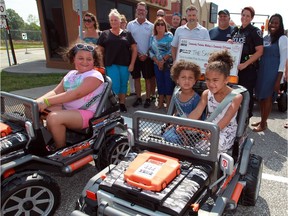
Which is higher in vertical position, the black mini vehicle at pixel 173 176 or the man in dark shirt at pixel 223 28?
the man in dark shirt at pixel 223 28

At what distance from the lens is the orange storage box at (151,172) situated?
181 cm

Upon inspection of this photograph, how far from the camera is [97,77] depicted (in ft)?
10.2

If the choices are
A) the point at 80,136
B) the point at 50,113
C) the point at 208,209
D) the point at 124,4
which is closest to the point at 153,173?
the point at 208,209

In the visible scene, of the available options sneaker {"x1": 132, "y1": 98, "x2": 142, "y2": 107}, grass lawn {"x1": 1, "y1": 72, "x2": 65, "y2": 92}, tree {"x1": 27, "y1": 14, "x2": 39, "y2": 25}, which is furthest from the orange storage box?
tree {"x1": 27, "y1": 14, "x2": 39, "y2": 25}

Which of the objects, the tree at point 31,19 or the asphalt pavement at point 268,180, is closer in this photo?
the asphalt pavement at point 268,180

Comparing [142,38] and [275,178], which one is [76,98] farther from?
[142,38]

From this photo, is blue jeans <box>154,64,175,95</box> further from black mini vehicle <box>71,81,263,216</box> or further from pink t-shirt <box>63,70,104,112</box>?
black mini vehicle <box>71,81,263,216</box>

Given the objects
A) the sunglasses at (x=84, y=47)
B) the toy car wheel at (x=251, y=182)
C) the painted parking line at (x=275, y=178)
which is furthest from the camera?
the painted parking line at (x=275, y=178)

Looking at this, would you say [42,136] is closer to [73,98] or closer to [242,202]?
[73,98]

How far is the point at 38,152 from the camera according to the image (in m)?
2.69

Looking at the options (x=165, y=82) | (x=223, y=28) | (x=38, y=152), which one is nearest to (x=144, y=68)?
(x=165, y=82)

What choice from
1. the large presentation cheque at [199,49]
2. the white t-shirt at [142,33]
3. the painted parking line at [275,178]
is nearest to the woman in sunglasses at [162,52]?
the white t-shirt at [142,33]

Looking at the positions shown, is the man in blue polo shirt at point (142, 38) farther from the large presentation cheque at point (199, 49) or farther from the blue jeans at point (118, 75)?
the large presentation cheque at point (199, 49)

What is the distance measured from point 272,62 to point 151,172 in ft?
11.8
